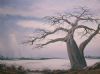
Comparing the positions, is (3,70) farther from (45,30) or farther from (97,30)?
(97,30)

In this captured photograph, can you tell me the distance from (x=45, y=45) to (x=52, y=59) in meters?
0.19

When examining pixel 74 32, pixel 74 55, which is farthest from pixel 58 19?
pixel 74 55

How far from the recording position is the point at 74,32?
3.09m

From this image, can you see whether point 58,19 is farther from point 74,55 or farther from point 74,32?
point 74,55

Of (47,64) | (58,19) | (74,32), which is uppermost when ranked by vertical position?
(58,19)

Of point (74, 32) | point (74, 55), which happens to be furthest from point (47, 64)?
point (74, 32)

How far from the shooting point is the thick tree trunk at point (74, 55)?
10.1 feet

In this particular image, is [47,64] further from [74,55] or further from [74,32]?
[74,32]

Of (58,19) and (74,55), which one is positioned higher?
(58,19)

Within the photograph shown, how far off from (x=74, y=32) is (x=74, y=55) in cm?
27

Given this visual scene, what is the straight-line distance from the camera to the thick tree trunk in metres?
3.08

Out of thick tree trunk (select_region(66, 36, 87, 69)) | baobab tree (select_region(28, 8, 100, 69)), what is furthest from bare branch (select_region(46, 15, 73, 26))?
thick tree trunk (select_region(66, 36, 87, 69))

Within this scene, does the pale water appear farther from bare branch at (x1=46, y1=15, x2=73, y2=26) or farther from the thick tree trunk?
bare branch at (x1=46, y1=15, x2=73, y2=26)

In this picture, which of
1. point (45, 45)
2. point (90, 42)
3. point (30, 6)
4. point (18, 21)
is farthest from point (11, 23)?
point (90, 42)
